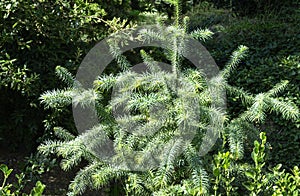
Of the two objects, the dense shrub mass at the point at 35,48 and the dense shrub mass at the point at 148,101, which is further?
the dense shrub mass at the point at 35,48

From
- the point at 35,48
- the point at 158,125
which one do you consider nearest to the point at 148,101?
the point at 158,125

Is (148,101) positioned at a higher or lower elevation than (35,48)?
lower

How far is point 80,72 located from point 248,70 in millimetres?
2057

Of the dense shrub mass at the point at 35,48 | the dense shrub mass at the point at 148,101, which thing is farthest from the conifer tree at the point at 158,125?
the dense shrub mass at the point at 35,48

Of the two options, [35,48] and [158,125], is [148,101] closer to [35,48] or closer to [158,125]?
[158,125]

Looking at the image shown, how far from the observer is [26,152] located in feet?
13.6

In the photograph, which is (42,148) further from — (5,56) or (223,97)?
(223,97)

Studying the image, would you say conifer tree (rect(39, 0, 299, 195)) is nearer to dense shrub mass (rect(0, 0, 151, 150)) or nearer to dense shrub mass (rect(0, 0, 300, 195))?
dense shrub mass (rect(0, 0, 300, 195))

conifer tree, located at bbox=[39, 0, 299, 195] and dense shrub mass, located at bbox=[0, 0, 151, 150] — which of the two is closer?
conifer tree, located at bbox=[39, 0, 299, 195]

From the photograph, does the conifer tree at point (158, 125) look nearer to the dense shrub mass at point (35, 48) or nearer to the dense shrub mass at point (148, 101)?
the dense shrub mass at point (148, 101)

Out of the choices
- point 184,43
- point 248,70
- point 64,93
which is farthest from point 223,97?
point 248,70

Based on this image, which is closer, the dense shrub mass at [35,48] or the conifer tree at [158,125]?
the conifer tree at [158,125]

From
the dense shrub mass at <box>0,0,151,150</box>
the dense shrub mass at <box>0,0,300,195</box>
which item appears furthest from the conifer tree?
the dense shrub mass at <box>0,0,151,150</box>

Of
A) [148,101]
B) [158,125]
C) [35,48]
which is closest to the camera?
[148,101]
